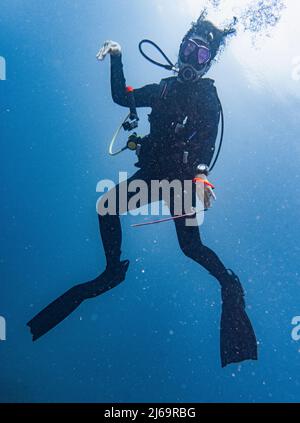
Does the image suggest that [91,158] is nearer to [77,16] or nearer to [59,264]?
[59,264]

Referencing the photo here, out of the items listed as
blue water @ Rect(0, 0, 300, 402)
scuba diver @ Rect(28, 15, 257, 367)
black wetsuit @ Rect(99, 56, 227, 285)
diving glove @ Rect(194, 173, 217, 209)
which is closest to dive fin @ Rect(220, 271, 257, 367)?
scuba diver @ Rect(28, 15, 257, 367)

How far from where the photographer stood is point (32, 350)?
10.4 m

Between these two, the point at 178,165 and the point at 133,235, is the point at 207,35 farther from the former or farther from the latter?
the point at 133,235

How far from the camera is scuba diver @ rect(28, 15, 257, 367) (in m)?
3.70

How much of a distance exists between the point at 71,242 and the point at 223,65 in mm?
9147

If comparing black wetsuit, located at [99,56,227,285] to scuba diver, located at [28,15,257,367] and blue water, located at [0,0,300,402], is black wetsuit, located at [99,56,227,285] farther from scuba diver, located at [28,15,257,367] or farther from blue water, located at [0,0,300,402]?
blue water, located at [0,0,300,402]

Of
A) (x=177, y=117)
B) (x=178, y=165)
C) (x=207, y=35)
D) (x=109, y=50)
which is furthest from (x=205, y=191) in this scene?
(x=207, y=35)

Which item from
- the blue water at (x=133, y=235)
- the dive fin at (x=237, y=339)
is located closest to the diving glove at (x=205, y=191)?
the dive fin at (x=237, y=339)

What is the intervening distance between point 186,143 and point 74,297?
7.62 feet

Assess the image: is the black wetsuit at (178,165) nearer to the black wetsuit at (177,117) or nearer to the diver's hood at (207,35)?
the black wetsuit at (177,117)

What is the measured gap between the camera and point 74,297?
14.3 feet

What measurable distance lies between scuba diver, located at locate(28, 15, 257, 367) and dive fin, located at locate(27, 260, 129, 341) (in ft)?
0.04

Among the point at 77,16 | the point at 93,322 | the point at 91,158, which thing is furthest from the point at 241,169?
the point at 77,16

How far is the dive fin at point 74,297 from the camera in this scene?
433cm
